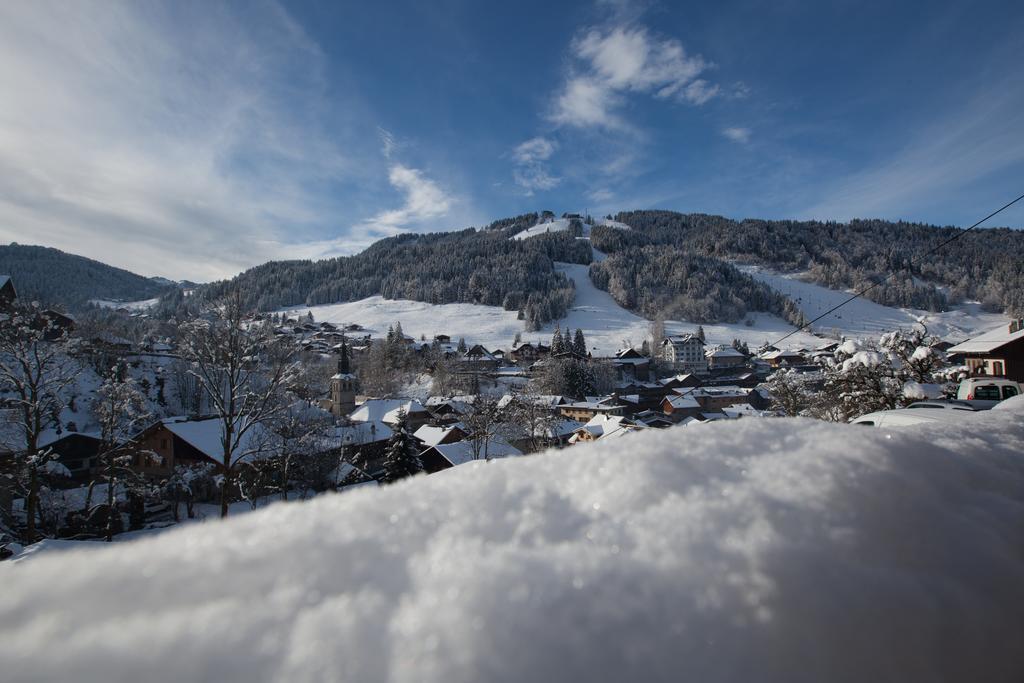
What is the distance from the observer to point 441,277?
385ft

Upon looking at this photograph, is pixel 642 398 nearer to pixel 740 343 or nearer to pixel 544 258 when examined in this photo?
pixel 740 343

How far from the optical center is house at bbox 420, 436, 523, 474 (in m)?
23.1

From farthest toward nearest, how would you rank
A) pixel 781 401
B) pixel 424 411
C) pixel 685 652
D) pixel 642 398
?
1. pixel 642 398
2. pixel 424 411
3. pixel 781 401
4. pixel 685 652

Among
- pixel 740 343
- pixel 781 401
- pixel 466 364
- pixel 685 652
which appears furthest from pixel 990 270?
pixel 685 652

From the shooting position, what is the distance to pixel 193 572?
0.58 metres

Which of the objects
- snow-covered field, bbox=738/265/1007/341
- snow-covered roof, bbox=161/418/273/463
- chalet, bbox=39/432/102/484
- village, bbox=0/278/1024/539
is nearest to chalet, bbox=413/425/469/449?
village, bbox=0/278/1024/539

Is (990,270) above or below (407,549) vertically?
above

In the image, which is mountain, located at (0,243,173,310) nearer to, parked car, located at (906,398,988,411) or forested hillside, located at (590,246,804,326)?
forested hillside, located at (590,246,804,326)

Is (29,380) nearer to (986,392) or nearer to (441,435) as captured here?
(441,435)

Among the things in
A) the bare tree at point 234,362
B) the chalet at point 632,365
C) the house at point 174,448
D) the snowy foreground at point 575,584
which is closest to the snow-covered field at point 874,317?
the chalet at point 632,365

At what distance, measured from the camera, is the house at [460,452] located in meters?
23.1

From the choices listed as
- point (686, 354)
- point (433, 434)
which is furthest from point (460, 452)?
point (686, 354)

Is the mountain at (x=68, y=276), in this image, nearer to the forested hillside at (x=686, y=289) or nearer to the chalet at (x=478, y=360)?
the chalet at (x=478, y=360)

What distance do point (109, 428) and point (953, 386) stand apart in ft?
73.9
